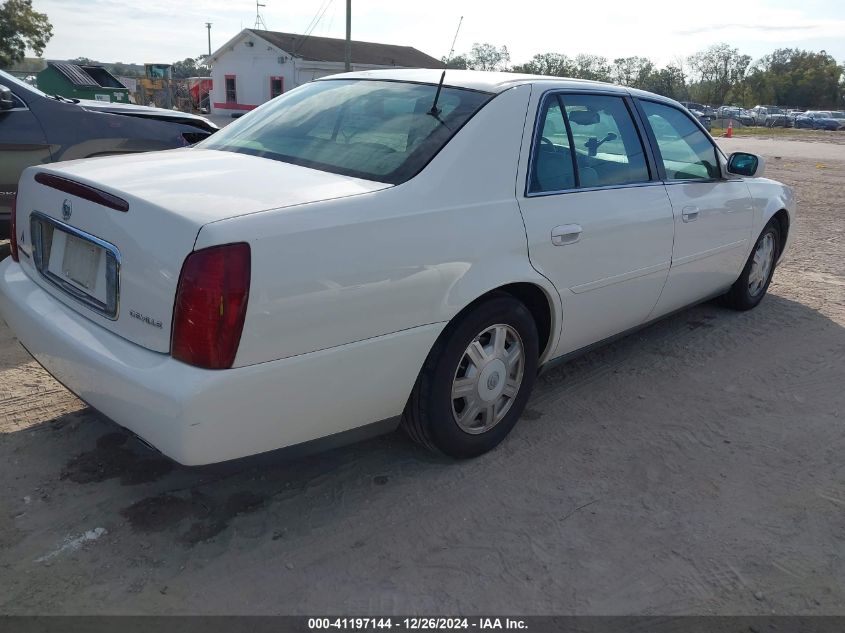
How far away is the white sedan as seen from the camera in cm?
228

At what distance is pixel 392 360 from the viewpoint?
105 inches

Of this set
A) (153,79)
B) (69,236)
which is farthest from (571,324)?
(153,79)

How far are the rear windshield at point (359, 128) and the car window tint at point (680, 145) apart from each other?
4.74 feet

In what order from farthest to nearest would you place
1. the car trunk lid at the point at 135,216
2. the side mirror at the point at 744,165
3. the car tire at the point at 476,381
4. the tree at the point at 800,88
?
1. the tree at the point at 800,88
2. the side mirror at the point at 744,165
3. the car tire at the point at 476,381
4. the car trunk lid at the point at 135,216

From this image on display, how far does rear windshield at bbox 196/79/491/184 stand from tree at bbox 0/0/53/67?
147 ft

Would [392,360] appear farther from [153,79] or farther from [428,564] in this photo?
[153,79]

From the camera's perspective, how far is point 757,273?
17.9 feet

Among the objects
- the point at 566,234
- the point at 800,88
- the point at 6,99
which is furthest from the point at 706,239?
the point at 800,88

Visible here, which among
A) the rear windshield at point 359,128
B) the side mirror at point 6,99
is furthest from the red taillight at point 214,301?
the side mirror at point 6,99

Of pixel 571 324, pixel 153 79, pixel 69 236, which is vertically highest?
pixel 153 79

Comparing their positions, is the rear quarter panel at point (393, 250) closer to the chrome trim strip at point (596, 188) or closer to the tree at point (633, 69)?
the chrome trim strip at point (596, 188)

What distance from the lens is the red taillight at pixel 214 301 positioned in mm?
A: 2211

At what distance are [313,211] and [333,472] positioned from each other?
1.25 metres

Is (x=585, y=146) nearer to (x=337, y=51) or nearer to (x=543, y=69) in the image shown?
(x=543, y=69)
